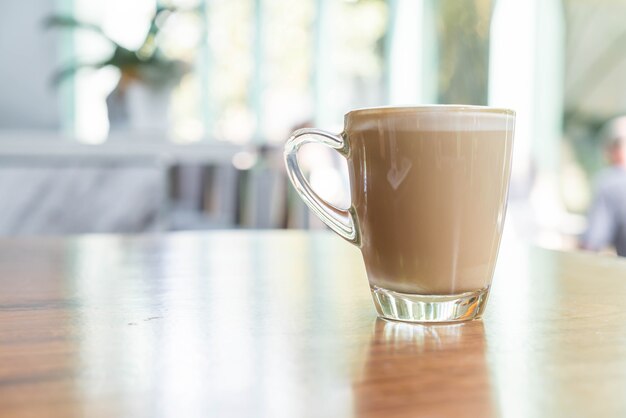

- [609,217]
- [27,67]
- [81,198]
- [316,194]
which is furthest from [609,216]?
[27,67]

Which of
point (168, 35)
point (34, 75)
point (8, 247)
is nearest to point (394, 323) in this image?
point (8, 247)

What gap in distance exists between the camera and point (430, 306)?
297 millimetres

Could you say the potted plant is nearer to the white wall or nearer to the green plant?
the green plant

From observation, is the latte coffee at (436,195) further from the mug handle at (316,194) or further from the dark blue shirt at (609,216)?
the dark blue shirt at (609,216)

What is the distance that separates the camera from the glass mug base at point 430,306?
30 centimetres

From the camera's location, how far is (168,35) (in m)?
4.66

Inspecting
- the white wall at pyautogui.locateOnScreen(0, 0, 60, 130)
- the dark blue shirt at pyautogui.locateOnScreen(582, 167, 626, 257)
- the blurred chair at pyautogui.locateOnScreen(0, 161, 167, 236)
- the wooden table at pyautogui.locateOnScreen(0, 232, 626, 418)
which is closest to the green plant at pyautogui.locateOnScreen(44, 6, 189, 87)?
the blurred chair at pyautogui.locateOnScreen(0, 161, 167, 236)

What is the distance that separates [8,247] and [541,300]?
1.60ft

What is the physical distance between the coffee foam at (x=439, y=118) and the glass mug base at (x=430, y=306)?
0.22 ft

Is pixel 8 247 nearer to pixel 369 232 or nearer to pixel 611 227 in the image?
pixel 369 232

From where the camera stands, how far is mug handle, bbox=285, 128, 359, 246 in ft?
1.09

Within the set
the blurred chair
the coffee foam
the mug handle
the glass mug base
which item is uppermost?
the coffee foam

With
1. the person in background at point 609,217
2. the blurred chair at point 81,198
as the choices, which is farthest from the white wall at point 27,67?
the blurred chair at point 81,198

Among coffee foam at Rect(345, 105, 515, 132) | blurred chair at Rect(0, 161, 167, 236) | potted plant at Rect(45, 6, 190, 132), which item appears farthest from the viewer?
potted plant at Rect(45, 6, 190, 132)
